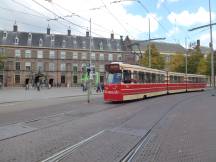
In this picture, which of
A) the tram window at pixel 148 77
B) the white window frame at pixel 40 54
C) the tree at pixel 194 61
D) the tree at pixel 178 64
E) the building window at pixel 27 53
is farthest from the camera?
the white window frame at pixel 40 54

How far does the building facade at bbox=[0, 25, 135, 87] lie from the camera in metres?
90.3

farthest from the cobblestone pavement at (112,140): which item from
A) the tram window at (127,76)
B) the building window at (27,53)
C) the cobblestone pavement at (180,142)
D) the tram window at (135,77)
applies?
the building window at (27,53)

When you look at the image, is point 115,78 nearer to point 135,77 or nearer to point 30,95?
point 135,77

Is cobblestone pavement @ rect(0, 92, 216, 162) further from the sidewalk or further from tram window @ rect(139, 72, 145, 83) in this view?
the sidewalk

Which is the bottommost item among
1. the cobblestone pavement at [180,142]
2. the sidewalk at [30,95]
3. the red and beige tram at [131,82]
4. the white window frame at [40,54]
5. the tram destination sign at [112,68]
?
the cobblestone pavement at [180,142]

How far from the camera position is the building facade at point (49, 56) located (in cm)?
9031

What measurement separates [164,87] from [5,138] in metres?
27.8

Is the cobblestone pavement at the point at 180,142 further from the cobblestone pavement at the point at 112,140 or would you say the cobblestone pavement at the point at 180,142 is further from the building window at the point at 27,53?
the building window at the point at 27,53

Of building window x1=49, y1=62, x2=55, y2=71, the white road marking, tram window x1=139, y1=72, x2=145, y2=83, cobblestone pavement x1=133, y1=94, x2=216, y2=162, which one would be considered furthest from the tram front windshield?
building window x1=49, y1=62, x2=55, y2=71

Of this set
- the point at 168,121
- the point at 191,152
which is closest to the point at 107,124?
the point at 168,121

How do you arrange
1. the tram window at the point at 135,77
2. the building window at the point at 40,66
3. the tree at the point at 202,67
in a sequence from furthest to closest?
the building window at the point at 40,66, the tree at the point at 202,67, the tram window at the point at 135,77

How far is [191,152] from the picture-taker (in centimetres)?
825

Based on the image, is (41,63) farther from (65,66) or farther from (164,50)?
(164,50)

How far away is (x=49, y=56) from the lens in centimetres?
9512
